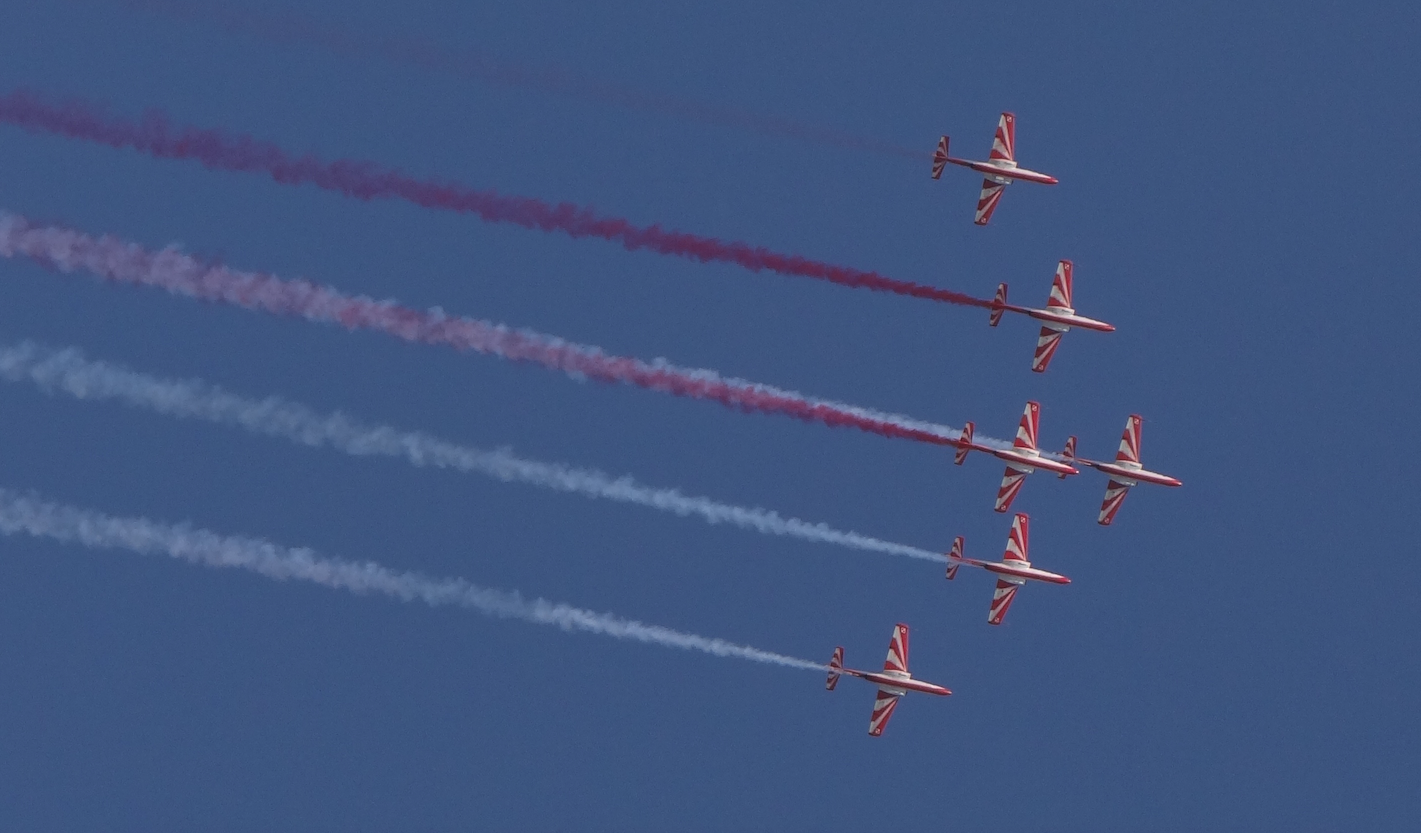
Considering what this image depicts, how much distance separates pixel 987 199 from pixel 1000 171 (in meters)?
0.69

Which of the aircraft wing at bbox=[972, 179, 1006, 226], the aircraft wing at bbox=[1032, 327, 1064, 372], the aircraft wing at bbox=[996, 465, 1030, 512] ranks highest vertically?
the aircraft wing at bbox=[972, 179, 1006, 226]

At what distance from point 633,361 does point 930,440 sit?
7.68 m

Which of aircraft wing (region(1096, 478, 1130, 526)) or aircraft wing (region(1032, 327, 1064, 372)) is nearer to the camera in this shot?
aircraft wing (region(1032, 327, 1064, 372))

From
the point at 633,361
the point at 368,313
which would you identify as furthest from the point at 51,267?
the point at 633,361

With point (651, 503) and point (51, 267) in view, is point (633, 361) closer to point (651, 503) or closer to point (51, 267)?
point (651, 503)

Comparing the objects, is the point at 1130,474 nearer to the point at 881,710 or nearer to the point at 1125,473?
the point at 1125,473

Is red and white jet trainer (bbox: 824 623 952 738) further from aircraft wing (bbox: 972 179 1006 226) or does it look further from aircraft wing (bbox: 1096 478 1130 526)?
aircraft wing (bbox: 972 179 1006 226)

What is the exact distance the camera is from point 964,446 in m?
66.9

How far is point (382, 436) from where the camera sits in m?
59.6

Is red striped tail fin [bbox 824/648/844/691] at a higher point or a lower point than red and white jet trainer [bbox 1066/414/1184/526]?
lower

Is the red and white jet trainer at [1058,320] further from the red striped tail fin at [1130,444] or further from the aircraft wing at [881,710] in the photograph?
the aircraft wing at [881,710]

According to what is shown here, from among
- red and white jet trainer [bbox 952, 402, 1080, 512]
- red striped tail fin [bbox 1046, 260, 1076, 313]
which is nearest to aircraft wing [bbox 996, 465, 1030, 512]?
red and white jet trainer [bbox 952, 402, 1080, 512]

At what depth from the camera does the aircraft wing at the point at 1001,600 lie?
71.4 m

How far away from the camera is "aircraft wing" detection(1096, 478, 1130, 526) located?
234ft
